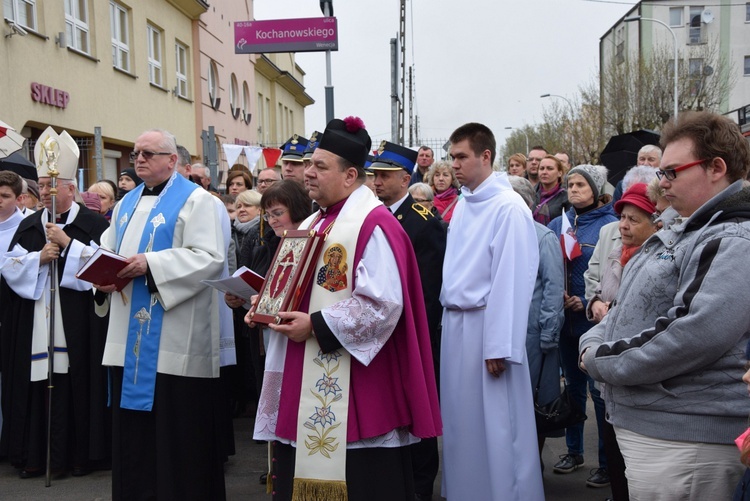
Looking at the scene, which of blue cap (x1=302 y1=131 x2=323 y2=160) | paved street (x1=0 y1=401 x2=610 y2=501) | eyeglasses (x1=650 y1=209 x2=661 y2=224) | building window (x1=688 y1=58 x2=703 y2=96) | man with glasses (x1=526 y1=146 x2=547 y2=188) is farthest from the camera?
building window (x1=688 y1=58 x2=703 y2=96)

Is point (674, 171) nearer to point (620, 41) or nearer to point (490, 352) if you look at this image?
point (490, 352)

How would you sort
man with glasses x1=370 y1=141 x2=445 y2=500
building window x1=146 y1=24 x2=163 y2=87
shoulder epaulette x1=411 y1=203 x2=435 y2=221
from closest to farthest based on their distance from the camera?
1. man with glasses x1=370 y1=141 x2=445 y2=500
2. shoulder epaulette x1=411 y1=203 x2=435 y2=221
3. building window x1=146 y1=24 x2=163 y2=87

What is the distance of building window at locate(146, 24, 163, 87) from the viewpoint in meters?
20.0

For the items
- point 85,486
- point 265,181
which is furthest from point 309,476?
point 265,181

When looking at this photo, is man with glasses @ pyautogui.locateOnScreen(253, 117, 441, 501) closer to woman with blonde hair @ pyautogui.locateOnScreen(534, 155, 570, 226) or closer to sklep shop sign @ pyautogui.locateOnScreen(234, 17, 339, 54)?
woman with blonde hair @ pyautogui.locateOnScreen(534, 155, 570, 226)

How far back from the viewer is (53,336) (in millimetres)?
5719

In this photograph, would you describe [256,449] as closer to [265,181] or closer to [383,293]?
[265,181]

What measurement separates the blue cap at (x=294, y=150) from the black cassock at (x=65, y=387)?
1.76 meters

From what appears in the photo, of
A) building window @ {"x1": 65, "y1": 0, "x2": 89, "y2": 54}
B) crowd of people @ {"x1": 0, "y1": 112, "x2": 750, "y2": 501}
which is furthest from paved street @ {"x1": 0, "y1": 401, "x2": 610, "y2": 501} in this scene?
building window @ {"x1": 65, "y1": 0, "x2": 89, "y2": 54}

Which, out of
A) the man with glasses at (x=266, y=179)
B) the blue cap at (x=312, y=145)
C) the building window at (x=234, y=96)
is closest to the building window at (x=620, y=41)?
the building window at (x=234, y=96)

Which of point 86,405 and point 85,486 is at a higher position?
point 86,405

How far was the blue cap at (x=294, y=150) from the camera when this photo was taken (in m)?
6.88

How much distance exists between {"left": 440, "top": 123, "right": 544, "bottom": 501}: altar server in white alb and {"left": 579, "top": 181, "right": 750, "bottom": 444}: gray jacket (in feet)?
4.69

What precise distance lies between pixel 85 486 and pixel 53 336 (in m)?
1.14
